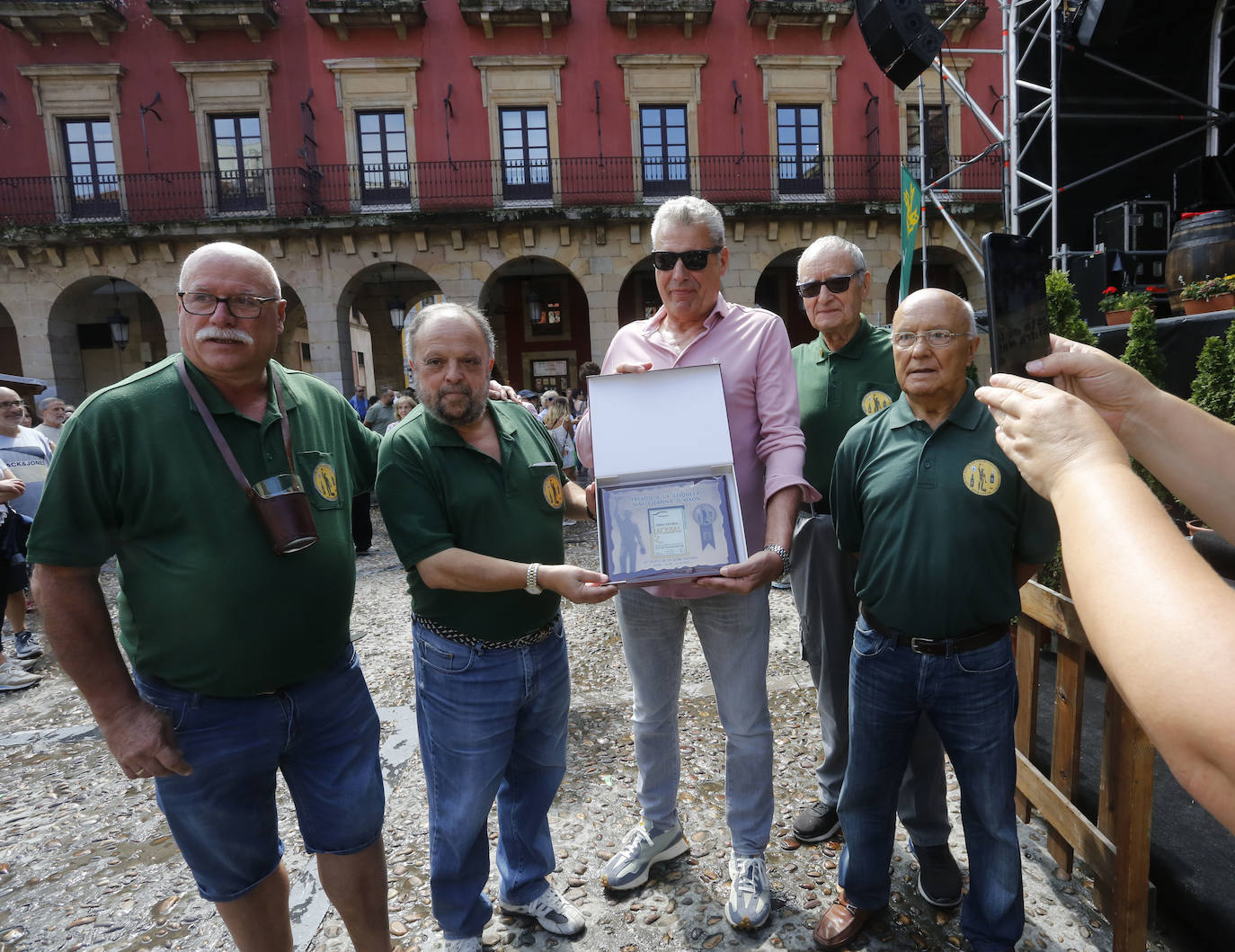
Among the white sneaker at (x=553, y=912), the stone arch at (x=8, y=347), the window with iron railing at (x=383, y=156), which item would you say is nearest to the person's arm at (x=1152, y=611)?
the white sneaker at (x=553, y=912)

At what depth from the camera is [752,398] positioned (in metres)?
2.52

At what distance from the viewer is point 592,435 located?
2.21 metres

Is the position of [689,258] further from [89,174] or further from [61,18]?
[61,18]

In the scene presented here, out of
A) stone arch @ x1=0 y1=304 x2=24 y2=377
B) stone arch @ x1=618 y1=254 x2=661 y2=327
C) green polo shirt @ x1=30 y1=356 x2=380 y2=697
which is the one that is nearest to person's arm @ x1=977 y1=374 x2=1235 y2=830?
green polo shirt @ x1=30 y1=356 x2=380 y2=697

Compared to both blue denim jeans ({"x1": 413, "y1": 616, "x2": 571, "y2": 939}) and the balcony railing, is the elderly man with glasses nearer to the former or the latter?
blue denim jeans ({"x1": 413, "y1": 616, "x2": 571, "y2": 939})

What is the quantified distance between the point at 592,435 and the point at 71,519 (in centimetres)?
144

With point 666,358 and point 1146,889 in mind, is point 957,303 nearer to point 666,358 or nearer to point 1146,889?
point 666,358

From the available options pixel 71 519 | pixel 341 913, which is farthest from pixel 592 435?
pixel 341 913

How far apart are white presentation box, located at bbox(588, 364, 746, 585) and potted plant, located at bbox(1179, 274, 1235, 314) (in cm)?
553

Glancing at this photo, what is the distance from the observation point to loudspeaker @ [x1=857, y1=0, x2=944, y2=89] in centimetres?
816

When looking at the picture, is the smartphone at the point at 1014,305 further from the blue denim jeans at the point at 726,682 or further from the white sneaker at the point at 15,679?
the white sneaker at the point at 15,679

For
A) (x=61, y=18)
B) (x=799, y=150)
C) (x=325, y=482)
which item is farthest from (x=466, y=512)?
(x=61, y=18)

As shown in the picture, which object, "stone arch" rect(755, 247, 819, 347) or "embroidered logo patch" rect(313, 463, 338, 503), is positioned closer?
"embroidered logo patch" rect(313, 463, 338, 503)

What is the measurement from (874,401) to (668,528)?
1343mm
